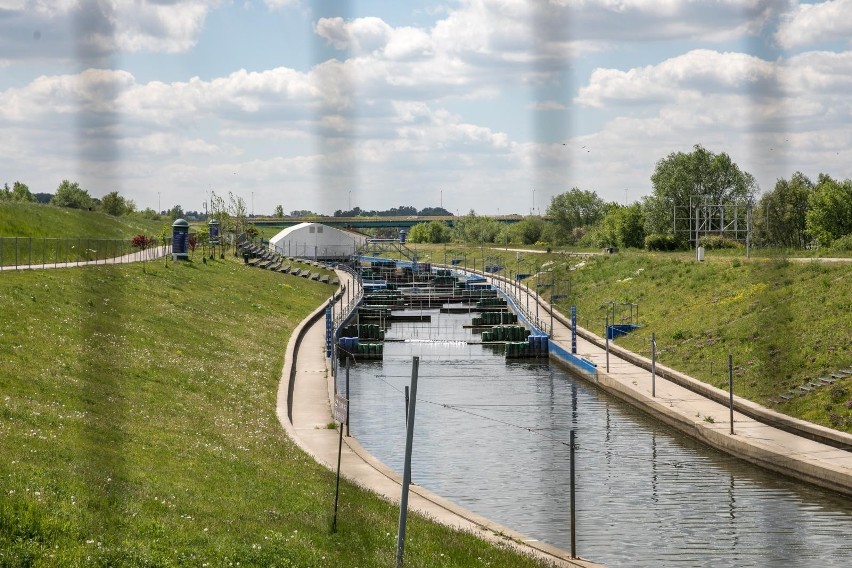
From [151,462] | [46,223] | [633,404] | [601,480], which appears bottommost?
[601,480]

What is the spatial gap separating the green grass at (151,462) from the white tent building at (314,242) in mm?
88307

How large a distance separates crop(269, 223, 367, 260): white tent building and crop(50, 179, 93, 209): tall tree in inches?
1656

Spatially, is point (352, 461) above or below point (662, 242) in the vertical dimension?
below

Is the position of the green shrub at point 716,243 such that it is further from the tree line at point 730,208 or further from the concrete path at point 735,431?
the concrete path at point 735,431

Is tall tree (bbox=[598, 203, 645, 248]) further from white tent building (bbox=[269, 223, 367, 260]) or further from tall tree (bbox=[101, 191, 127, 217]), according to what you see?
tall tree (bbox=[101, 191, 127, 217])

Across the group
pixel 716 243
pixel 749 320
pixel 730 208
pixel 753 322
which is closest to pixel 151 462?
pixel 753 322

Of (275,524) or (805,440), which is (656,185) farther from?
(275,524)

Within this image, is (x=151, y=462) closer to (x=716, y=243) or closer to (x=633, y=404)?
(x=633, y=404)

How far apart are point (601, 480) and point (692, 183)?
102729mm

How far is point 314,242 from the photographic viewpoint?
452 ft

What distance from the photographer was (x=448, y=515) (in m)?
23.7

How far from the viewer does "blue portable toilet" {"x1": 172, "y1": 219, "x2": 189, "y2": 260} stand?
80.6 m

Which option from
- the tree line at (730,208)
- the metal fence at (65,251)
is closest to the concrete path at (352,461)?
the metal fence at (65,251)

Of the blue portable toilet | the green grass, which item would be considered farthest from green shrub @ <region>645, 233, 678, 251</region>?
the green grass
